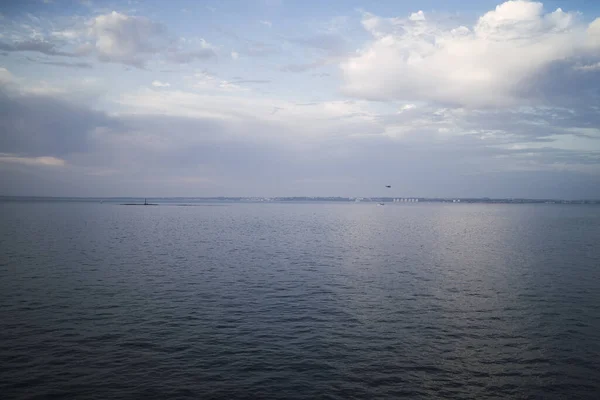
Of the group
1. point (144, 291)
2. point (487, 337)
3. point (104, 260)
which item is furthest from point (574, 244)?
point (104, 260)

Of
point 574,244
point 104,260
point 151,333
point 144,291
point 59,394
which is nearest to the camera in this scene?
point 59,394

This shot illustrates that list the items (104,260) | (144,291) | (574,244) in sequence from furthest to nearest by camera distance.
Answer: (574,244)
(104,260)
(144,291)

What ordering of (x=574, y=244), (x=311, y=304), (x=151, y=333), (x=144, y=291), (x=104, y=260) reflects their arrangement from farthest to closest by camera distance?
(x=574, y=244)
(x=104, y=260)
(x=144, y=291)
(x=311, y=304)
(x=151, y=333)

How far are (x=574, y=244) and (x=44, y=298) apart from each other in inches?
A: 3357

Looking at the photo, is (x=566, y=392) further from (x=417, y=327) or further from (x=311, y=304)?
(x=311, y=304)

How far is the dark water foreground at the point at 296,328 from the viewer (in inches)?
795

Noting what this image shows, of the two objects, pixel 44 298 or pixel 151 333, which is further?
pixel 44 298

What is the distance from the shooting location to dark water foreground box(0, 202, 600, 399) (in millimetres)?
20203

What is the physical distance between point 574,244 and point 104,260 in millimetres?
82064

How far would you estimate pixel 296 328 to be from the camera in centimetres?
2822

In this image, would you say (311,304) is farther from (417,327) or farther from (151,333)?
(151,333)

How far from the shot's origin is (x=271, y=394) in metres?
19.2

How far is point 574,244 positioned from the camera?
248ft

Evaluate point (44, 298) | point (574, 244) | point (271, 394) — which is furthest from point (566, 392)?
point (574, 244)
